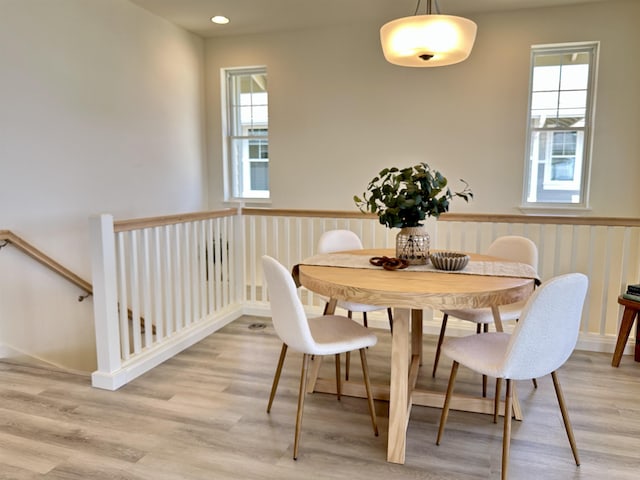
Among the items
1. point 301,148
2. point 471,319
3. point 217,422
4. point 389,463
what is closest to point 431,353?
point 471,319

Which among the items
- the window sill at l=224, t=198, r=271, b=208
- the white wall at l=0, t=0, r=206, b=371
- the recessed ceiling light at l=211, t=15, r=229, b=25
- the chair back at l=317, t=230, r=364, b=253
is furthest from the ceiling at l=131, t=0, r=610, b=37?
the chair back at l=317, t=230, r=364, b=253

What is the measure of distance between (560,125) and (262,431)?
3992 mm

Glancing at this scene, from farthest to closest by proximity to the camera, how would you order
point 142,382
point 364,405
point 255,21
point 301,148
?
point 301,148, point 255,21, point 142,382, point 364,405

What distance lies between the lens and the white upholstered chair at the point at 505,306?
8.52 ft

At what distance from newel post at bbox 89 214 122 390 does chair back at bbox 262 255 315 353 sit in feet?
3.67

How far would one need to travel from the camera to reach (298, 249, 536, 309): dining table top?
6.12 feet

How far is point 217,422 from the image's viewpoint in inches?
93.3

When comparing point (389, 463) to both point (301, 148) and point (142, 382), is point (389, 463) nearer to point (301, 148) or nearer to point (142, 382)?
point (142, 382)

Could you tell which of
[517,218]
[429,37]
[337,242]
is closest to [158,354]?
[337,242]

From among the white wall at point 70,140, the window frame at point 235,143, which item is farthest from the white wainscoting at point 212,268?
the window frame at point 235,143

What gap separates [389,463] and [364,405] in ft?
1.75

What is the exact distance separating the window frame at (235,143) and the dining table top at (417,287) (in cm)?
336

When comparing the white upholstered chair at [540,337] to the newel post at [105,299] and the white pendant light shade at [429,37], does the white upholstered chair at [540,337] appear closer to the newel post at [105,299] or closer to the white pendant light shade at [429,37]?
the white pendant light shade at [429,37]

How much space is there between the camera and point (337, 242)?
312 cm
